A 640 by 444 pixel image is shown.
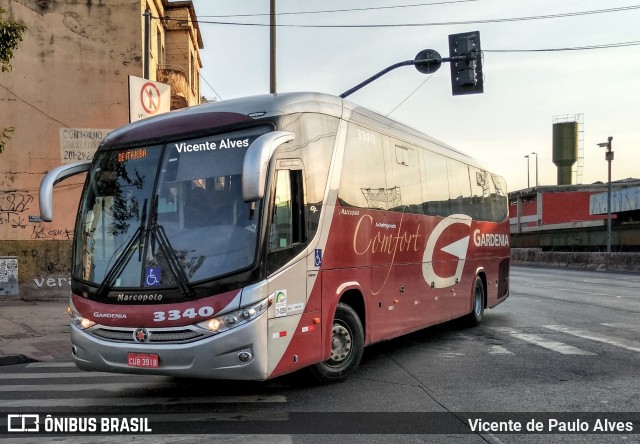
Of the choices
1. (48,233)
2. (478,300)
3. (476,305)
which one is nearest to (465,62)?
(478,300)

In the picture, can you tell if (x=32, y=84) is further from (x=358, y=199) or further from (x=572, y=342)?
(x=572, y=342)

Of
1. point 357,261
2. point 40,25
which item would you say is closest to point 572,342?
point 357,261

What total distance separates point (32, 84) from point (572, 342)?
1763 cm

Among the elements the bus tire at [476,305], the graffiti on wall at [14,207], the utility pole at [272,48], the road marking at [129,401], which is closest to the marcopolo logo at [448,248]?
the bus tire at [476,305]

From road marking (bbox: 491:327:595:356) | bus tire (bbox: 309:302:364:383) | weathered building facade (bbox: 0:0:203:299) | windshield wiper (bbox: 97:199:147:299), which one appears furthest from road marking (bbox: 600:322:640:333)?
weathered building facade (bbox: 0:0:203:299)

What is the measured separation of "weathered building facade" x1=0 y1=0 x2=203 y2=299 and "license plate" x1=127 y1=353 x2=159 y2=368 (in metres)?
14.1

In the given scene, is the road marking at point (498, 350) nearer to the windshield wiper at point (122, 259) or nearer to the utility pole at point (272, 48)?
the windshield wiper at point (122, 259)

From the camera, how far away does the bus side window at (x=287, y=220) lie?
239 inches

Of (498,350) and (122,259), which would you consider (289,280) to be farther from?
(498,350)

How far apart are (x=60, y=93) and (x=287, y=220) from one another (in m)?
16.0

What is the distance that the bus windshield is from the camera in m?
Result: 5.85

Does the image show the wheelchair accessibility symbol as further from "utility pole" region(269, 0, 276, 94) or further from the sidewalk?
"utility pole" region(269, 0, 276, 94)

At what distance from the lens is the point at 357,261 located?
7.61 metres

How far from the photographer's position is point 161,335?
228 inches
